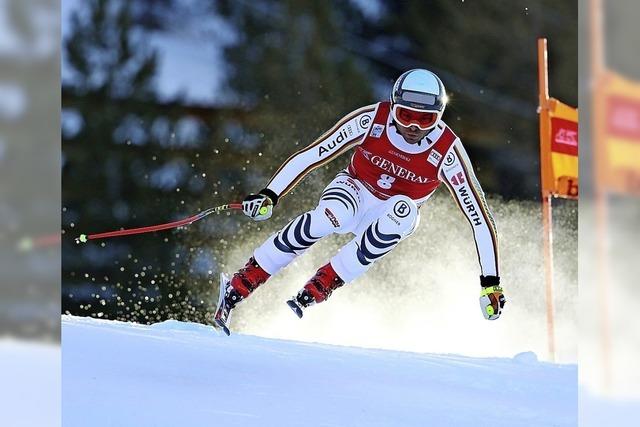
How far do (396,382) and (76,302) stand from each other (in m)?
1.68

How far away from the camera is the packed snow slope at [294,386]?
12.9ft

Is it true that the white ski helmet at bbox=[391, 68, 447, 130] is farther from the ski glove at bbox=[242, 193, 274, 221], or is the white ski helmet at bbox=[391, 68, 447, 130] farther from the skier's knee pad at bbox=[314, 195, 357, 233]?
the ski glove at bbox=[242, 193, 274, 221]

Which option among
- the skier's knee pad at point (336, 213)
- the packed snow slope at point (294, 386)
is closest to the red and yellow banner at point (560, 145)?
the packed snow slope at point (294, 386)

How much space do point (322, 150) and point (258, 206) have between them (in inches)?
15.7

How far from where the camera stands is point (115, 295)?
4.54 metres

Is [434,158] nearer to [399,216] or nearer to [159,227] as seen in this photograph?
[399,216]

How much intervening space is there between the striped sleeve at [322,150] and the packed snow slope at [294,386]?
29.6 inches

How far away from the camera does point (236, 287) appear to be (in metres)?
4.24

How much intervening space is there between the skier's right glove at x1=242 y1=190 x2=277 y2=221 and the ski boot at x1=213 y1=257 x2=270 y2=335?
206 mm
